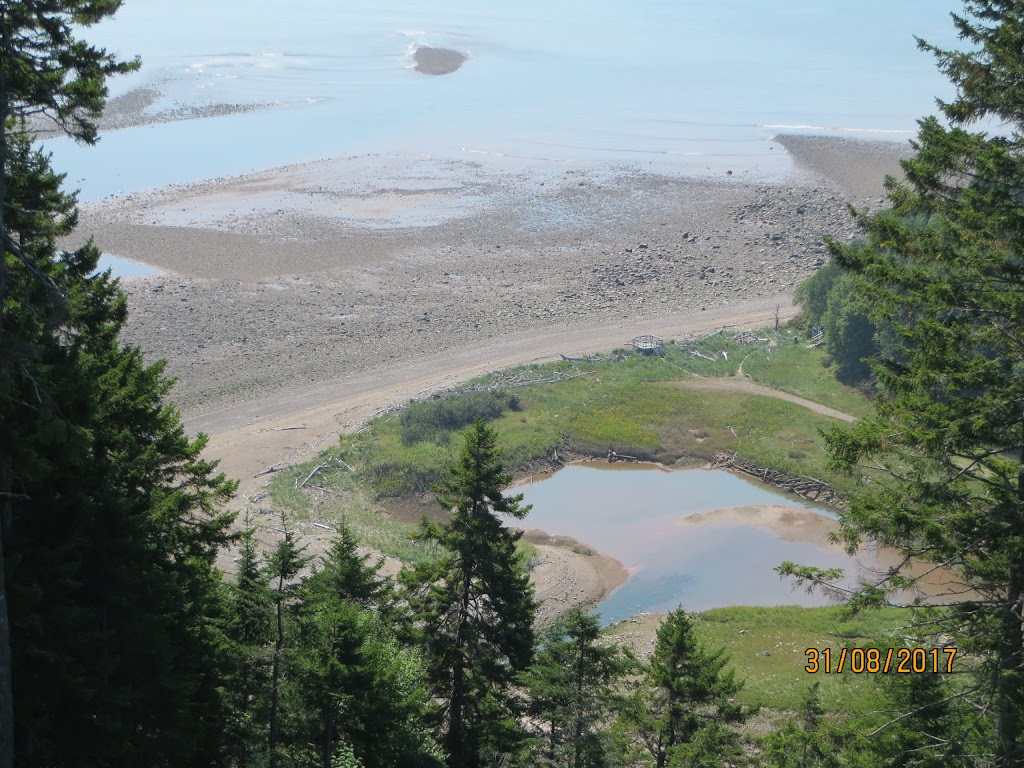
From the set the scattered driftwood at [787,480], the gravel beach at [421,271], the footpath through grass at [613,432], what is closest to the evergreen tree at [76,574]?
the footpath through grass at [613,432]

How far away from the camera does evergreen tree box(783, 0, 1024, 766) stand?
526 inches

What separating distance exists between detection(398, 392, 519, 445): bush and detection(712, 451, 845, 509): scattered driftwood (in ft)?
34.4

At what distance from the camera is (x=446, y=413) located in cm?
4822

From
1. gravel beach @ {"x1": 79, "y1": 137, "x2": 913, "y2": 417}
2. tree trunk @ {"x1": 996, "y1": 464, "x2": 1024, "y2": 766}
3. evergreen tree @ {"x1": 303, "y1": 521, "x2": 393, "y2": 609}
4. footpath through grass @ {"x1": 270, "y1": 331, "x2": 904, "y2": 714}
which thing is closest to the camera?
tree trunk @ {"x1": 996, "y1": 464, "x2": 1024, "y2": 766}

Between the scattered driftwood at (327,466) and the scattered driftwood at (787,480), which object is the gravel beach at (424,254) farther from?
the scattered driftwood at (787,480)

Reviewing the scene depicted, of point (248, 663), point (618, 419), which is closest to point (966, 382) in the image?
point (248, 663)

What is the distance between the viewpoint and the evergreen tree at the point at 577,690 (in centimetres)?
1805

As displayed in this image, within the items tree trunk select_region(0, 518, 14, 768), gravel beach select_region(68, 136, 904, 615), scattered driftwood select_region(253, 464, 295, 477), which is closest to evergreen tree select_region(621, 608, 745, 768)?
tree trunk select_region(0, 518, 14, 768)

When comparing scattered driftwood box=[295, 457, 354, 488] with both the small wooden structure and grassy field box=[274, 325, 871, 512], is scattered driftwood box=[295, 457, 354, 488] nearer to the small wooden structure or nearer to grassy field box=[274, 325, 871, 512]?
grassy field box=[274, 325, 871, 512]

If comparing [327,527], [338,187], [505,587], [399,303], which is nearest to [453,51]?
[338,187]

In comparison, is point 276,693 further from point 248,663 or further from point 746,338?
point 746,338

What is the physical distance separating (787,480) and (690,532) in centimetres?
600

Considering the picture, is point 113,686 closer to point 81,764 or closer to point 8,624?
point 81,764
